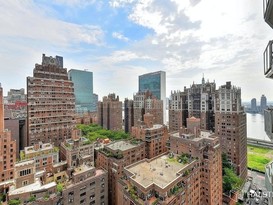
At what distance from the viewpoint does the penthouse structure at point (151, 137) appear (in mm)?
37969

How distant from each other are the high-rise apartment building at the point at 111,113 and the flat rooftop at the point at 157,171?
48.8 m

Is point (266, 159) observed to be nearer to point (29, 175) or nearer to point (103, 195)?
point (103, 195)

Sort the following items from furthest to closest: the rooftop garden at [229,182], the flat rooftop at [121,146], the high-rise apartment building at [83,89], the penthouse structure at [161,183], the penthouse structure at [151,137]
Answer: the high-rise apartment building at [83,89] → the penthouse structure at [151,137] → the rooftop garden at [229,182] → the flat rooftop at [121,146] → the penthouse structure at [161,183]

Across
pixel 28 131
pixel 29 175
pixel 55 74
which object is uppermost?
pixel 55 74

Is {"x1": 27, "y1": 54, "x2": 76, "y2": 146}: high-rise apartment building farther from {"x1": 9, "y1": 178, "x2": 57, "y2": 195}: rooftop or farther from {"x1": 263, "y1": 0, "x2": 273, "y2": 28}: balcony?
{"x1": 263, "y1": 0, "x2": 273, "y2": 28}: balcony

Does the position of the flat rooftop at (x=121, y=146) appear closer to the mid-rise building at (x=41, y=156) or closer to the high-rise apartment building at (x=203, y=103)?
the mid-rise building at (x=41, y=156)

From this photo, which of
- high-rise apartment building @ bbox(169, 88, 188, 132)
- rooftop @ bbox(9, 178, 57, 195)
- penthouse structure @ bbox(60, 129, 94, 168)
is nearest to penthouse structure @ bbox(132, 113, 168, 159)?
penthouse structure @ bbox(60, 129, 94, 168)

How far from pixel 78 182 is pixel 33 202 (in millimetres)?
5986

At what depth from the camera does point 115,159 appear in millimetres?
30281

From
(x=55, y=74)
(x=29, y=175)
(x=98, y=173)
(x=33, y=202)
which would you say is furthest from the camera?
(x=55, y=74)

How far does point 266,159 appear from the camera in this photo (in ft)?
179

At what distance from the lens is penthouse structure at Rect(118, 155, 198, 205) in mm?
18547

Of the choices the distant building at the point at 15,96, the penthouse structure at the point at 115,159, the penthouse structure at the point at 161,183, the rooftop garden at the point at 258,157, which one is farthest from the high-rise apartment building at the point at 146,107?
the distant building at the point at 15,96

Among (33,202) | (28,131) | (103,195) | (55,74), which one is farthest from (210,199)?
(55,74)
